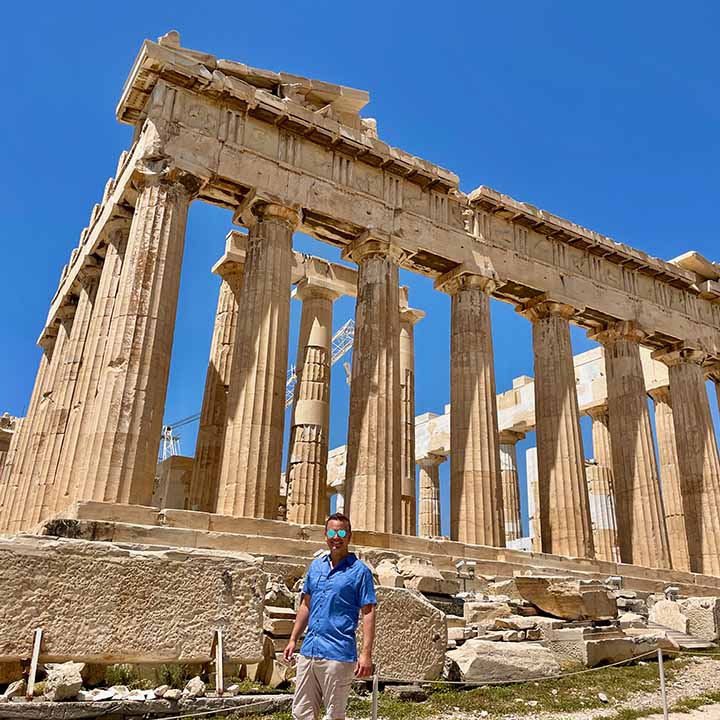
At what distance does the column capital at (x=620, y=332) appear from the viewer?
25.0 m

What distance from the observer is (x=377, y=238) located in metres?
20.0

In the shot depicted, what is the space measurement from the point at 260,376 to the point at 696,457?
16.7 metres

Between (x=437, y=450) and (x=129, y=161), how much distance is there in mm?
20349

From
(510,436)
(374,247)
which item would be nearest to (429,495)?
(510,436)

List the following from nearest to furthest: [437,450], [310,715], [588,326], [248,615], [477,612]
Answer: [310,715], [248,615], [477,612], [588,326], [437,450]

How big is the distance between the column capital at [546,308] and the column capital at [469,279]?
209 cm

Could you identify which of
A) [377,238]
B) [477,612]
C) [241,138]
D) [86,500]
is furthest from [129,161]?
[477,612]

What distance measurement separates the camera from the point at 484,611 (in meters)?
12.4

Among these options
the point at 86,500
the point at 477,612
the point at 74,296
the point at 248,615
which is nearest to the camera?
the point at 248,615

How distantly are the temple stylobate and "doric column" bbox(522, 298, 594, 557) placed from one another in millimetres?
64

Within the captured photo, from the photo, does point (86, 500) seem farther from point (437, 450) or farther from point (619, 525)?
point (437, 450)

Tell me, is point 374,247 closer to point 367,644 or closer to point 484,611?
point 484,611

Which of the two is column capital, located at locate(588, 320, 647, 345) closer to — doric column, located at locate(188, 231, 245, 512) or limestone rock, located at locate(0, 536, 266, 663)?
doric column, located at locate(188, 231, 245, 512)

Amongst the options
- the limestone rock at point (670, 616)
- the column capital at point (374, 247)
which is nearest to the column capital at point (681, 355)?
the column capital at point (374, 247)
